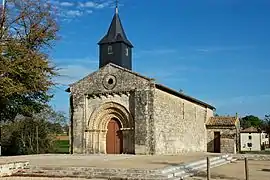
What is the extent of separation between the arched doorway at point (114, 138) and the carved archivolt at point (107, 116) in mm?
408

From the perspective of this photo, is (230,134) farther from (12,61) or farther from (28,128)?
(12,61)

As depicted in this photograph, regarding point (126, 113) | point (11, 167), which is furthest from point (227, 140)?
point (11, 167)

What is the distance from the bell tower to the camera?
33.2 meters

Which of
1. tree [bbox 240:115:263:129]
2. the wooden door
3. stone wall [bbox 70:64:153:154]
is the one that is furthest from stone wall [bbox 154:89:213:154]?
tree [bbox 240:115:263:129]

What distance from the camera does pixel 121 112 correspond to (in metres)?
29.3

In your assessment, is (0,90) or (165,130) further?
(165,130)

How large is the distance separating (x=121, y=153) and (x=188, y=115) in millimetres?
9040

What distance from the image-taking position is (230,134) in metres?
38.0

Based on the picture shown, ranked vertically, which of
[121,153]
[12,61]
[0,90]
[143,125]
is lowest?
[121,153]

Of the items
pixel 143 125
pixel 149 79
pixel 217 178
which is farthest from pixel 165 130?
Answer: pixel 217 178

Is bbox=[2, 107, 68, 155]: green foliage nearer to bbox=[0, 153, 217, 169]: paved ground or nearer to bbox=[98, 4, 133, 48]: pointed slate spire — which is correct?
bbox=[98, 4, 133, 48]: pointed slate spire

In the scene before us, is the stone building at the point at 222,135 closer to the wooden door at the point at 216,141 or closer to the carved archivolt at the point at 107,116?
the wooden door at the point at 216,141

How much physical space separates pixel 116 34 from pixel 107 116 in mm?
8074

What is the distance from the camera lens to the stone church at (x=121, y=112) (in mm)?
27969
